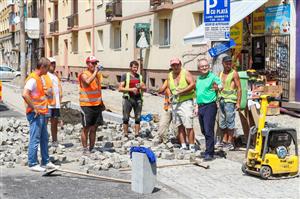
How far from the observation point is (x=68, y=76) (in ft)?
138

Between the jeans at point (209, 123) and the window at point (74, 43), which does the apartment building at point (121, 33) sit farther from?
→ the jeans at point (209, 123)

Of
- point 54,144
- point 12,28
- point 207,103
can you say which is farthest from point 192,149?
point 12,28

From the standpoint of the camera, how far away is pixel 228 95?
9695mm

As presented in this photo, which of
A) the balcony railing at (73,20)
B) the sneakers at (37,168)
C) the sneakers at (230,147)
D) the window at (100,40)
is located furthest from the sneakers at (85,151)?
the balcony railing at (73,20)

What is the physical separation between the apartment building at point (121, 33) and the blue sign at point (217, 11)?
1145 centimetres

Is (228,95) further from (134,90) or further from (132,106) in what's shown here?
(132,106)

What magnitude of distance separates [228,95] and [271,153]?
226cm

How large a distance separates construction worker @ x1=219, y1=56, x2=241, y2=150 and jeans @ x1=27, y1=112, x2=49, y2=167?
323 centimetres

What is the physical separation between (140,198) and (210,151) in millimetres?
2570

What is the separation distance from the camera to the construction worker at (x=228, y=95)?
31.6 feet

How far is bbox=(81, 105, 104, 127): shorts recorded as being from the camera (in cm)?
945

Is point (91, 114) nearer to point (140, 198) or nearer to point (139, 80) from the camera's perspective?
point (139, 80)

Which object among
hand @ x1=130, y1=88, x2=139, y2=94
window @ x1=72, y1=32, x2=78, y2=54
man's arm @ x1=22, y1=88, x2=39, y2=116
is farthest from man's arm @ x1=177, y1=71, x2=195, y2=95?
window @ x1=72, y1=32, x2=78, y2=54

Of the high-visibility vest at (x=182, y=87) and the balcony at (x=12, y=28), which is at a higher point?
the balcony at (x=12, y=28)
